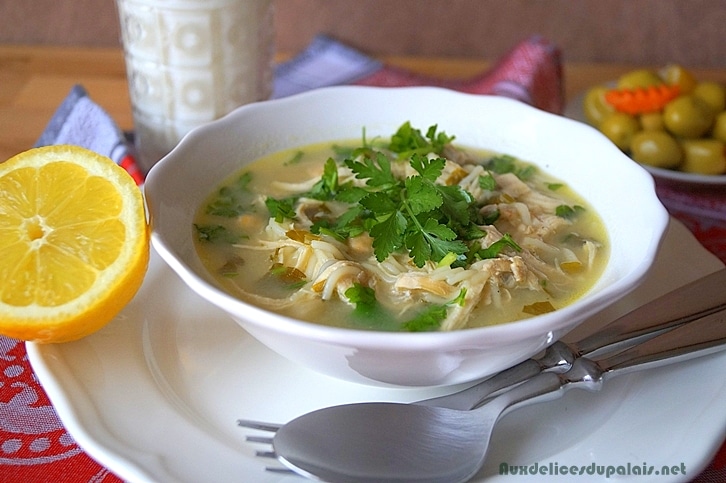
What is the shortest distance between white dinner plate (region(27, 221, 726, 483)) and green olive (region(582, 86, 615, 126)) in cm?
154

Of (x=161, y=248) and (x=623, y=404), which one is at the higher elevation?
(x=161, y=248)

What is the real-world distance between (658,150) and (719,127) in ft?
0.97

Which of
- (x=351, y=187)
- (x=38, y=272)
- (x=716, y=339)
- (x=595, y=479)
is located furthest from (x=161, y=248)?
(x=716, y=339)

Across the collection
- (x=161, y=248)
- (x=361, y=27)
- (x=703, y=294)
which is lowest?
(x=361, y=27)

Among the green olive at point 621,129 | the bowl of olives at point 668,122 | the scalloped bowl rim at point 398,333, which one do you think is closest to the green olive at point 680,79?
the bowl of olives at point 668,122

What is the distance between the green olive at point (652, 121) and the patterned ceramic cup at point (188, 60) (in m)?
1.56

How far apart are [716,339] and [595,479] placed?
1.82 ft

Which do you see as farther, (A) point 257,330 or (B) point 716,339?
(B) point 716,339

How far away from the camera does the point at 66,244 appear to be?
1837mm

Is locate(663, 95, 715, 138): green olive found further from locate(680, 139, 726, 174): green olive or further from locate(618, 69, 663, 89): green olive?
locate(618, 69, 663, 89): green olive

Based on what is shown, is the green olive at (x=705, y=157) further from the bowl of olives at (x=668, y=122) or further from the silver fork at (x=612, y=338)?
the silver fork at (x=612, y=338)

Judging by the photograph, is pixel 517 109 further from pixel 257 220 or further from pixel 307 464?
pixel 307 464

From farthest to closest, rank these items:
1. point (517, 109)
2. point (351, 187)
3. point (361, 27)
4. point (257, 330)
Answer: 1. point (361, 27)
2. point (517, 109)
3. point (351, 187)
4. point (257, 330)

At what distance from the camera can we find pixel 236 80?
299 cm
